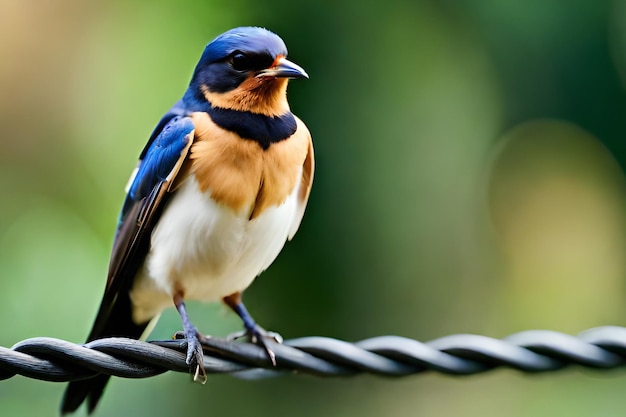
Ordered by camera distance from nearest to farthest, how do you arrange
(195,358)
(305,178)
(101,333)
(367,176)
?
(195,358)
(305,178)
(101,333)
(367,176)

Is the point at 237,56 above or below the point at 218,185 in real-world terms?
above

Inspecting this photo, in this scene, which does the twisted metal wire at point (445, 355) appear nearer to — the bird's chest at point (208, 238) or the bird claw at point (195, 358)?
the bird claw at point (195, 358)

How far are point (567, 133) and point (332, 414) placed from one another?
186 cm

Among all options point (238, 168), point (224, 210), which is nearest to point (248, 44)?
point (238, 168)

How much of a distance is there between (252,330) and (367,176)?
1252 mm

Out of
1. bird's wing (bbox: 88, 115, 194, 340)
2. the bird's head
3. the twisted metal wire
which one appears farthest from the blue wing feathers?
the twisted metal wire

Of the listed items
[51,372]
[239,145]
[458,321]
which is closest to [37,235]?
[239,145]

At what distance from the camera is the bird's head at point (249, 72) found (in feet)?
7.07

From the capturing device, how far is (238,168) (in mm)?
2086

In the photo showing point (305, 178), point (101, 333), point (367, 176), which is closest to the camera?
point (305, 178)

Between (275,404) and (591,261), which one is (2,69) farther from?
(591,261)

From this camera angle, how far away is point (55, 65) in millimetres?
3443

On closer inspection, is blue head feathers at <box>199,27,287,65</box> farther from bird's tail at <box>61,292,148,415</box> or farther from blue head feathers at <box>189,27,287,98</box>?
bird's tail at <box>61,292,148,415</box>

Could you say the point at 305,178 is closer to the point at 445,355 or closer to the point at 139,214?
the point at 139,214
